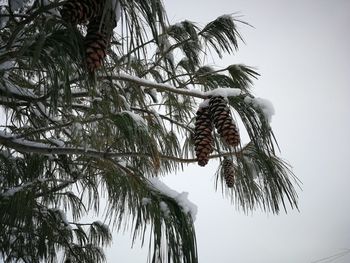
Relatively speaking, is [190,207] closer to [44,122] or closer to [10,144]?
[10,144]

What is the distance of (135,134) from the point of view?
0.72 metres

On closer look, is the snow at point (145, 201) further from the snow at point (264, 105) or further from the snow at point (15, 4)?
the snow at point (15, 4)

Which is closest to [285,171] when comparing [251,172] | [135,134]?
[251,172]

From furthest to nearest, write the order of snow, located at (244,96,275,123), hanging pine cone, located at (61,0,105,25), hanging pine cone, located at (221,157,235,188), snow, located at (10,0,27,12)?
1. hanging pine cone, located at (221,157,235,188)
2. snow, located at (244,96,275,123)
3. snow, located at (10,0,27,12)
4. hanging pine cone, located at (61,0,105,25)

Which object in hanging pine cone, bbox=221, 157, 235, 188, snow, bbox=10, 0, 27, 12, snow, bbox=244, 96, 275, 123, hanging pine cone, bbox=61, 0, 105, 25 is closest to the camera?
hanging pine cone, bbox=61, 0, 105, 25

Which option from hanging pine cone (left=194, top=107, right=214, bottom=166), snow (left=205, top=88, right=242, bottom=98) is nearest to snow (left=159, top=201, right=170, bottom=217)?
hanging pine cone (left=194, top=107, right=214, bottom=166)

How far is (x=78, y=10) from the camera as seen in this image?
46 cm

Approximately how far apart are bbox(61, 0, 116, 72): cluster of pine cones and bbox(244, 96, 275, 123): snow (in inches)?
16.1

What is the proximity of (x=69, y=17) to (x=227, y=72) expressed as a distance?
76cm

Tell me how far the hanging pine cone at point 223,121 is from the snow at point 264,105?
0.21ft

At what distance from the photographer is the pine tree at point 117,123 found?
1.79 ft

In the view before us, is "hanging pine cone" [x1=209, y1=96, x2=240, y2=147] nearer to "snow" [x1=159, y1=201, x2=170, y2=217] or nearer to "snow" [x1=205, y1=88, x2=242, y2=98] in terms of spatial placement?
"snow" [x1=205, y1=88, x2=242, y2=98]

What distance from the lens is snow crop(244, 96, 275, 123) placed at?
710 mm

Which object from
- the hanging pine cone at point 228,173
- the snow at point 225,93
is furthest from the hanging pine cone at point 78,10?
the hanging pine cone at point 228,173
